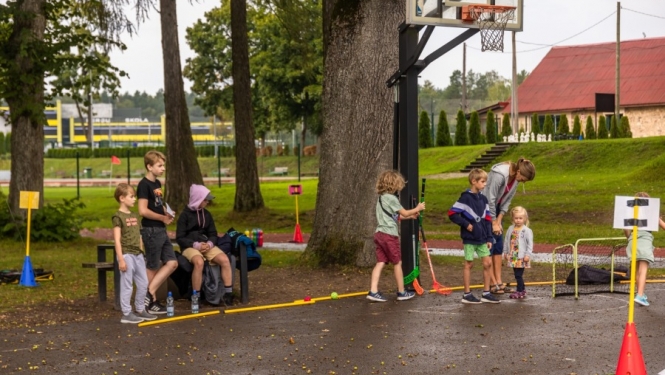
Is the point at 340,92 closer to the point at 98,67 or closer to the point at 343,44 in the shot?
the point at 343,44

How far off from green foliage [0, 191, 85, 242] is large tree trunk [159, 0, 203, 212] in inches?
276

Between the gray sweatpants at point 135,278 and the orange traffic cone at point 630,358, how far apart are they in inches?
209

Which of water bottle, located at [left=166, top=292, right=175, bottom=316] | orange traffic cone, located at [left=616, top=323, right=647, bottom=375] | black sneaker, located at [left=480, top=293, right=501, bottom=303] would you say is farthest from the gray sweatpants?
orange traffic cone, located at [left=616, top=323, right=647, bottom=375]

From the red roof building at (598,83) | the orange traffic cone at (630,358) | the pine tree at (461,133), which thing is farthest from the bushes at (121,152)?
the orange traffic cone at (630,358)

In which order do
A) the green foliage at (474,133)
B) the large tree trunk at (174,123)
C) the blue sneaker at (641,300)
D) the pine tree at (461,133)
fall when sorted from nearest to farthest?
1. the blue sneaker at (641,300)
2. the large tree trunk at (174,123)
3. the pine tree at (461,133)
4. the green foliage at (474,133)

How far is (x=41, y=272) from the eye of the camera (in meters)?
14.9

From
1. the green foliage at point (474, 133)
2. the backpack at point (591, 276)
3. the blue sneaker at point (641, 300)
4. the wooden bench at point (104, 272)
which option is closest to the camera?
the blue sneaker at point (641, 300)

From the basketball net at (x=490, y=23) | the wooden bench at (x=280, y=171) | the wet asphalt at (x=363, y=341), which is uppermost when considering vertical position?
the basketball net at (x=490, y=23)

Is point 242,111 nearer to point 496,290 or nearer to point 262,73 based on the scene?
point 496,290

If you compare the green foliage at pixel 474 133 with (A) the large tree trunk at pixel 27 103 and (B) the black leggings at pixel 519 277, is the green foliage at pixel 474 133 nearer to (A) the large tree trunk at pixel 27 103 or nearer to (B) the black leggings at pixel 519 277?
(A) the large tree trunk at pixel 27 103

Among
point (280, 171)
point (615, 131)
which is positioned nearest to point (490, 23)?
point (615, 131)

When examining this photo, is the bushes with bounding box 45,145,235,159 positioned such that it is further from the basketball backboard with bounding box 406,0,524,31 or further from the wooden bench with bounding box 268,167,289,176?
the basketball backboard with bounding box 406,0,524,31

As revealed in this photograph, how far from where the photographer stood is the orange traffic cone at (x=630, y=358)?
25.2ft

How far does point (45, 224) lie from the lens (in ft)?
70.0
